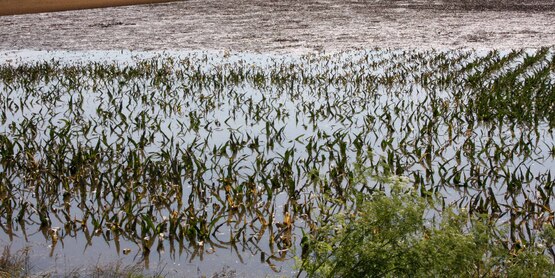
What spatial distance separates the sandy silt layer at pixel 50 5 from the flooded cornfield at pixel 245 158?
24.4 metres

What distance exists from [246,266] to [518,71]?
10303 mm

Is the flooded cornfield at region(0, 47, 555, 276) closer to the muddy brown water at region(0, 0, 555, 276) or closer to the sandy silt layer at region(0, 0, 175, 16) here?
the muddy brown water at region(0, 0, 555, 276)

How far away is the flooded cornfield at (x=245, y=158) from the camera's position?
5.61 meters

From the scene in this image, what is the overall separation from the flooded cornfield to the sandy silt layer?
2442 centimetres

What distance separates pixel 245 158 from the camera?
828 centimetres

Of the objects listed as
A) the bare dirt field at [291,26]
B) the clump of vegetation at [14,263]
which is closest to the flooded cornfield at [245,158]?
the clump of vegetation at [14,263]

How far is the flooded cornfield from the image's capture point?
561 cm

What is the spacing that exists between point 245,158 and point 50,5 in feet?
124

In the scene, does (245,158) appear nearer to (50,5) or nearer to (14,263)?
(14,263)

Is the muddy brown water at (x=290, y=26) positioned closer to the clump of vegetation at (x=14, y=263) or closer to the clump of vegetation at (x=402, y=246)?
the clump of vegetation at (x=14, y=263)

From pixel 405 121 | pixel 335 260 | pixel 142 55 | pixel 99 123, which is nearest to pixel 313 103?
pixel 405 121

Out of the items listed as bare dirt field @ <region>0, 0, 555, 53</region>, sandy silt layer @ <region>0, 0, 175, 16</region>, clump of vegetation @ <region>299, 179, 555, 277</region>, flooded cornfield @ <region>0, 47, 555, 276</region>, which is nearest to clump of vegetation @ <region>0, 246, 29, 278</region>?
flooded cornfield @ <region>0, 47, 555, 276</region>

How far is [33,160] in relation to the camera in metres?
7.65

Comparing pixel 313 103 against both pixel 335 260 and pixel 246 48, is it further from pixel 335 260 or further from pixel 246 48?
pixel 246 48
